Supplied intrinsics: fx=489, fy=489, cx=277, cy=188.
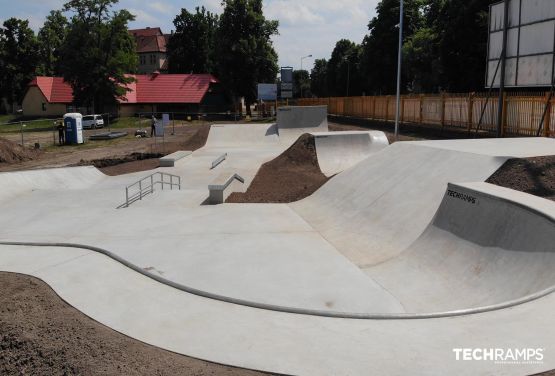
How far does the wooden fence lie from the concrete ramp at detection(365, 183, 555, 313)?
11957 mm

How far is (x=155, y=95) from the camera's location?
6047cm

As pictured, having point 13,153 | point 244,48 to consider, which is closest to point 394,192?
point 13,153

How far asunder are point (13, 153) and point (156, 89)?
38402 mm

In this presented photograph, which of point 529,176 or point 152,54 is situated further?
point 152,54

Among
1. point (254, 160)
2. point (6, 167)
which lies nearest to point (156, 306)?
point (254, 160)

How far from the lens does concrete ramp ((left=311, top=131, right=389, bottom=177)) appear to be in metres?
20.5

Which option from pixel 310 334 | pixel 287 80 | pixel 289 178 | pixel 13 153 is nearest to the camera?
pixel 310 334

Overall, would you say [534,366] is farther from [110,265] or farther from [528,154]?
[528,154]

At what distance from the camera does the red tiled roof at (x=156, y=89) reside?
59.8m

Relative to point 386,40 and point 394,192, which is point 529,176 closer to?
point 394,192

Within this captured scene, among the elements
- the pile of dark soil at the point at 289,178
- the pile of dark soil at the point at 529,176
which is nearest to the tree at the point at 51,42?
the pile of dark soil at the point at 289,178

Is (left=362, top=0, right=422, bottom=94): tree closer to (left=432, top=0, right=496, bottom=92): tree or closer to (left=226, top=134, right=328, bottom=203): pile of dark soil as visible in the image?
(left=432, top=0, right=496, bottom=92): tree

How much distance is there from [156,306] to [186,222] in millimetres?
4803

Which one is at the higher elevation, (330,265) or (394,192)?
(394,192)
